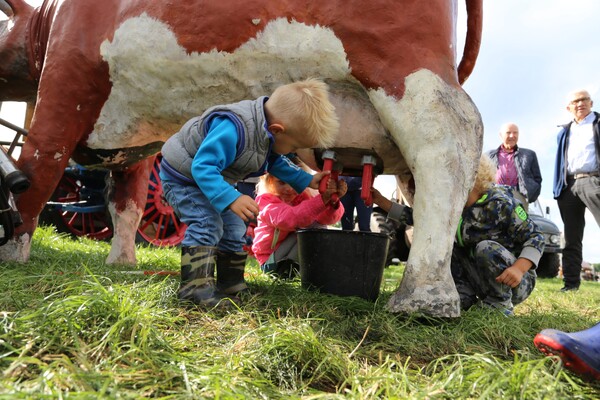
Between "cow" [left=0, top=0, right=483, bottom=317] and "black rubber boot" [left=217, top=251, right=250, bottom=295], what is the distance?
2.09 feet

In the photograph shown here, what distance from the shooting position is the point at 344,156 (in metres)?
2.32

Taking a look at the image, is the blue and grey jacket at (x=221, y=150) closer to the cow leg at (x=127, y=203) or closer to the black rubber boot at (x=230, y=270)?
the black rubber boot at (x=230, y=270)

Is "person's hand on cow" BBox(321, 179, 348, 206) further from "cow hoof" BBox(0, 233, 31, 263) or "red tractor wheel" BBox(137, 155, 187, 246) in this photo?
"red tractor wheel" BBox(137, 155, 187, 246)

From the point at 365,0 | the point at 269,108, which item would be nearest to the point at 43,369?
the point at 269,108

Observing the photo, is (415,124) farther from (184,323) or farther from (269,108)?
(184,323)

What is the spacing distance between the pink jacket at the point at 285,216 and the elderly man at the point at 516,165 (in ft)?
10.1

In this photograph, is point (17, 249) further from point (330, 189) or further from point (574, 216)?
point (574, 216)

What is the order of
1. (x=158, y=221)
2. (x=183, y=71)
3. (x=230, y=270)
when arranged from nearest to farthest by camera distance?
(x=230, y=270) < (x=183, y=71) < (x=158, y=221)

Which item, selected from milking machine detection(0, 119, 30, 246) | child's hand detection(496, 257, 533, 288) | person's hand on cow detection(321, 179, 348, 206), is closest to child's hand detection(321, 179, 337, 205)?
person's hand on cow detection(321, 179, 348, 206)

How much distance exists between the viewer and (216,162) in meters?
1.74

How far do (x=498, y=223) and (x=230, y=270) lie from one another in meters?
1.30

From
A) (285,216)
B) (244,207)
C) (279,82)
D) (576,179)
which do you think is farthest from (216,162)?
(576,179)

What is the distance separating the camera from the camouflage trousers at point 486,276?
230 cm

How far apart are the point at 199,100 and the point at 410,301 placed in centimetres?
137
